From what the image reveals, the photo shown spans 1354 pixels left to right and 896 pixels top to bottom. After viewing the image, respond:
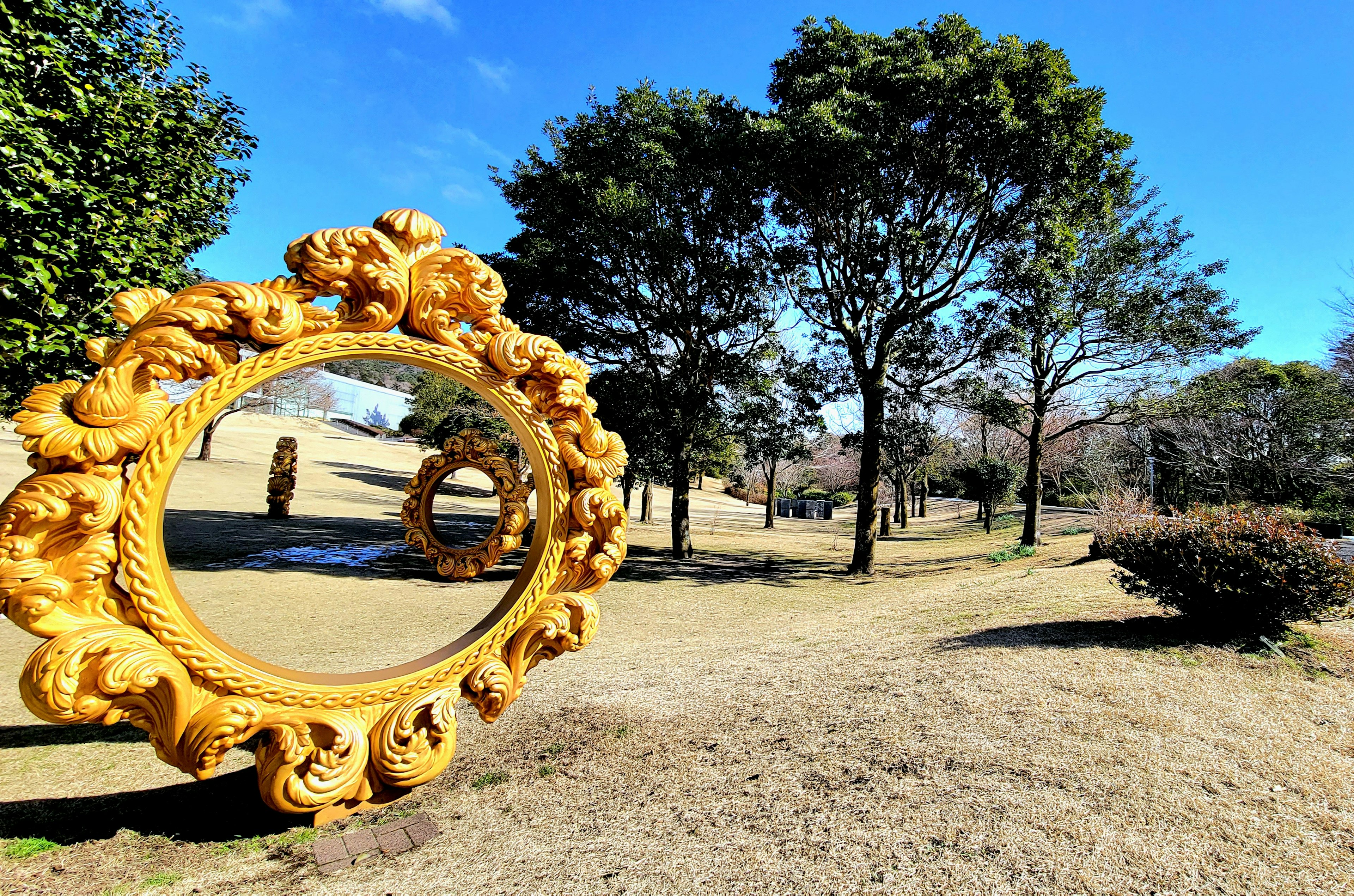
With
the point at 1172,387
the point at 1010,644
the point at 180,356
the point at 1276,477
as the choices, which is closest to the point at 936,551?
the point at 1172,387

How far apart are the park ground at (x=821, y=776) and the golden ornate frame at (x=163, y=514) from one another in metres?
0.54

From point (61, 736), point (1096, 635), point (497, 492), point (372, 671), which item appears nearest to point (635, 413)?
point (497, 492)

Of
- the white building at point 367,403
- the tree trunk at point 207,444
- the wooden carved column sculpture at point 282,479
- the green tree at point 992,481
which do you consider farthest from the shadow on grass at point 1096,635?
the white building at point 367,403

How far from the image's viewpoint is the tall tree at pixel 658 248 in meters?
12.5

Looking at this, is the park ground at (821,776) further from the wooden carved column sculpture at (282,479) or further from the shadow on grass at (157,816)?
the wooden carved column sculpture at (282,479)

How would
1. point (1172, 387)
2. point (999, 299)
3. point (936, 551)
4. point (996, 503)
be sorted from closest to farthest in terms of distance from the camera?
1. point (999, 299)
2. point (1172, 387)
3. point (936, 551)
4. point (996, 503)

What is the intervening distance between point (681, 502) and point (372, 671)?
11.8 metres

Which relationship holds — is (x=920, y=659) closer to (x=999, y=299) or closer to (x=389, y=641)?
(x=389, y=641)

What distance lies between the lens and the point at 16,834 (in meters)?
2.89

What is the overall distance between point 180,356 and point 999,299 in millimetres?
12625

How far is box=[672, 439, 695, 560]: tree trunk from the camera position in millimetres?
14266

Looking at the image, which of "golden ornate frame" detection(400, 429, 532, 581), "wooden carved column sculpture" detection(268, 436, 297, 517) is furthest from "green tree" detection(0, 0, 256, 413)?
"wooden carved column sculpture" detection(268, 436, 297, 517)

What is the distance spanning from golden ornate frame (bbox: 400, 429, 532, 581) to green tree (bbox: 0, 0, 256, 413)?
485 centimetres

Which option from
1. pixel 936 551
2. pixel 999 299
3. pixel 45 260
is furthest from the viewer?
pixel 936 551
